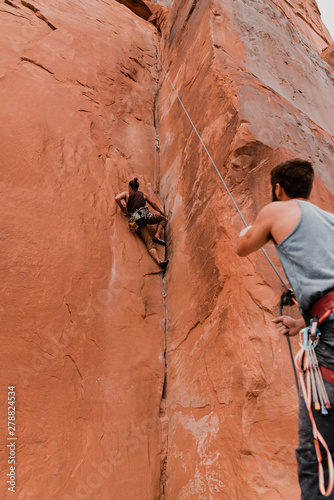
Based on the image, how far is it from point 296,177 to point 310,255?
1.60 ft

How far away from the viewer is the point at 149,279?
177 inches

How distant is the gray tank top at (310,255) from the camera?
1.60 meters

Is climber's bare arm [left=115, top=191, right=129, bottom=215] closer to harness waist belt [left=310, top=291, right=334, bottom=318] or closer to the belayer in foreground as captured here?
the belayer in foreground

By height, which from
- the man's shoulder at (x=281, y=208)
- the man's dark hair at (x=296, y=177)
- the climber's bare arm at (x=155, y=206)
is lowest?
the climber's bare arm at (x=155, y=206)

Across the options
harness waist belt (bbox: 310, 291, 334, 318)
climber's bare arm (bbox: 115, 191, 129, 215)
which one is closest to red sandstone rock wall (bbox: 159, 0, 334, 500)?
climber's bare arm (bbox: 115, 191, 129, 215)

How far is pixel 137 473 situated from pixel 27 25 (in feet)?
23.2

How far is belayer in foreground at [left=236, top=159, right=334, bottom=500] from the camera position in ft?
4.95

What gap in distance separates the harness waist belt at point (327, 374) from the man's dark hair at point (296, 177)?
35.3 inches

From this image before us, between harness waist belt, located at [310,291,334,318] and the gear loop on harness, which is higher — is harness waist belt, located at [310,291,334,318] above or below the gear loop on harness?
above

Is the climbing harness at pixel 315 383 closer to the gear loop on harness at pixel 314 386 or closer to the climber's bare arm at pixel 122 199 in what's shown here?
the gear loop on harness at pixel 314 386

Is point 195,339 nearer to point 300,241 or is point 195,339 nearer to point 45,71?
point 300,241

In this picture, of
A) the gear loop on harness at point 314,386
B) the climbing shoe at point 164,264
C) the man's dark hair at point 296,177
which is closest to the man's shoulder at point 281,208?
the man's dark hair at point 296,177

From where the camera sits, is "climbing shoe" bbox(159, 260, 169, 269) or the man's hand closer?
the man's hand

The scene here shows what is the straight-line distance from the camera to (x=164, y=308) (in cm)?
436
